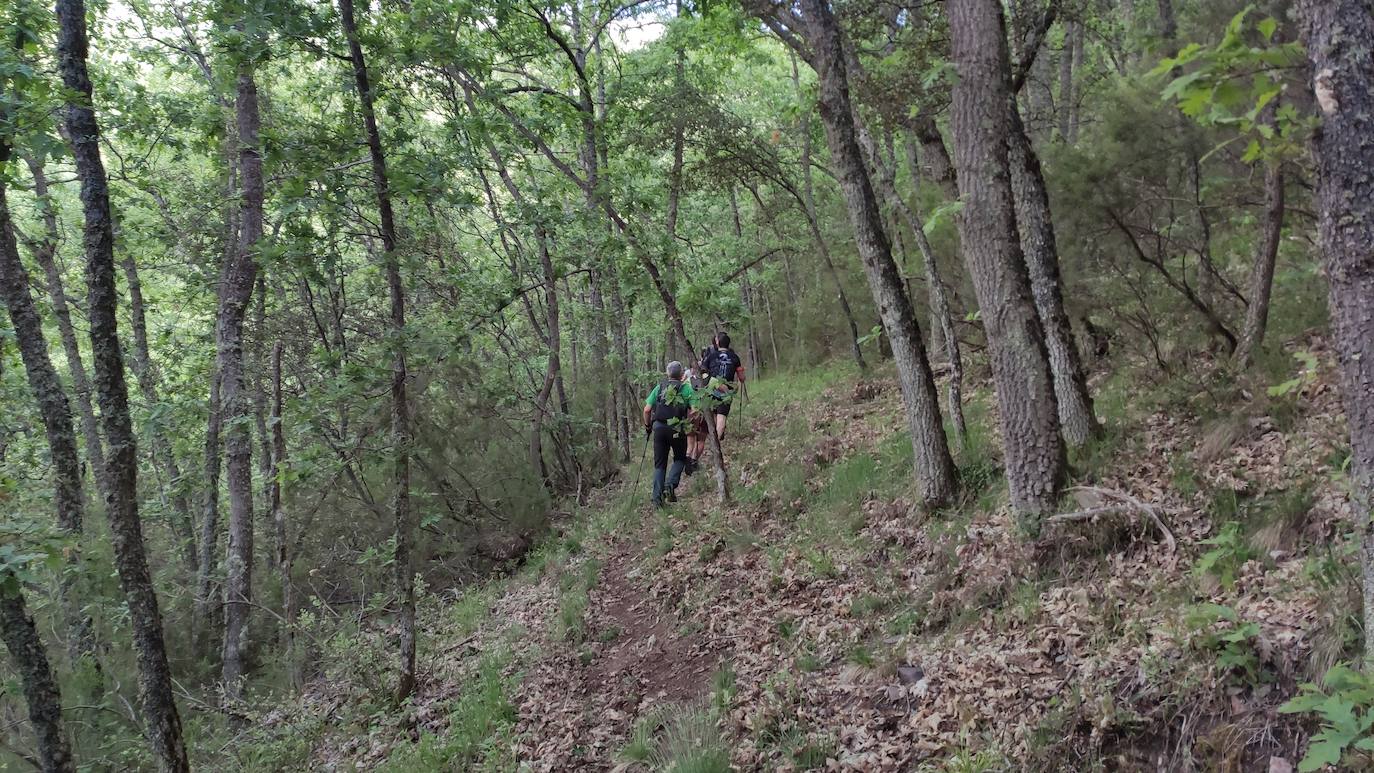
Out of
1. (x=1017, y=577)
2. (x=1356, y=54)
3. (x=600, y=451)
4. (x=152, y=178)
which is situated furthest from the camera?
(x=600, y=451)

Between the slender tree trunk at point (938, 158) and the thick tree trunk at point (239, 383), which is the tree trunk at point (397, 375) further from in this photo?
the slender tree trunk at point (938, 158)

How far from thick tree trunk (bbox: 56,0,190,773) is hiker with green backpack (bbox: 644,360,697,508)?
612 cm

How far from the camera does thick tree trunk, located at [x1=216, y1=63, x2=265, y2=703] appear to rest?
9641 millimetres

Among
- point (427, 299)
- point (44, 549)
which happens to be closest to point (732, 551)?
point (44, 549)

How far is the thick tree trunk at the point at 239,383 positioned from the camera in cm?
964

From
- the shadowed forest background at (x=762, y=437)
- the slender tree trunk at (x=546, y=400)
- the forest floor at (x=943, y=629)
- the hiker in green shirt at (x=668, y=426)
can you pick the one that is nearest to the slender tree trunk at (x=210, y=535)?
the shadowed forest background at (x=762, y=437)

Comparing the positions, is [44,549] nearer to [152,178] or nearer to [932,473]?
[932,473]

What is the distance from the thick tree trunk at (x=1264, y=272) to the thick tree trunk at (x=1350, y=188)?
15.4 feet

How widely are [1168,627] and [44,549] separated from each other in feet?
20.9

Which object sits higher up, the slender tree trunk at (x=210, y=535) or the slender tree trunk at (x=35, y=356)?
the slender tree trunk at (x=35, y=356)

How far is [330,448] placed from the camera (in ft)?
22.3

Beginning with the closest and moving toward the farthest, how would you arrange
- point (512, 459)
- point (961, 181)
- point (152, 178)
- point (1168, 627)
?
point (1168, 627), point (961, 181), point (152, 178), point (512, 459)

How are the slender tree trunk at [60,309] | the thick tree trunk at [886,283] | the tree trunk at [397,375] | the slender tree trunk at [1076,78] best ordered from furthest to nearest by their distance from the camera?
the slender tree trunk at [1076,78], the slender tree trunk at [60,309], the tree trunk at [397,375], the thick tree trunk at [886,283]

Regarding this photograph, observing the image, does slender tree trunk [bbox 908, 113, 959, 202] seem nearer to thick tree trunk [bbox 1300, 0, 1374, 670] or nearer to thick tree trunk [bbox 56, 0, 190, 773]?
thick tree trunk [bbox 1300, 0, 1374, 670]
